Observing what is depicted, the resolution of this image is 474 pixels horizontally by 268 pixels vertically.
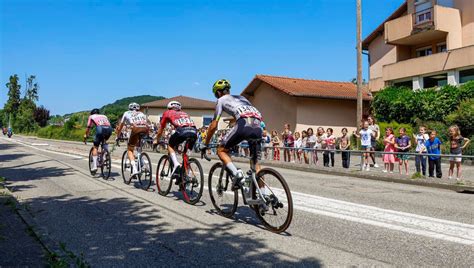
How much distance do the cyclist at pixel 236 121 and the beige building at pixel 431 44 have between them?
77.5 feet

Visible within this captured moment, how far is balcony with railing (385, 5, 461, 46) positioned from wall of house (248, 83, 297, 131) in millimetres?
9217

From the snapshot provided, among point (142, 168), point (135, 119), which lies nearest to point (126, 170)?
point (142, 168)

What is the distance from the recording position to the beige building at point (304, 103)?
29406 millimetres

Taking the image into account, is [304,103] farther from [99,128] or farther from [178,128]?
[178,128]

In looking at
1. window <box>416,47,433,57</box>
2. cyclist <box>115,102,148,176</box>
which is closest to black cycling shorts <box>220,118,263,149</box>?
cyclist <box>115,102,148,176</box>

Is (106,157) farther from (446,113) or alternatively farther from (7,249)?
(446,113)

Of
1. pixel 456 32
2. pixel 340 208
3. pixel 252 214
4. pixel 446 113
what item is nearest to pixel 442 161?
pixel 340 208

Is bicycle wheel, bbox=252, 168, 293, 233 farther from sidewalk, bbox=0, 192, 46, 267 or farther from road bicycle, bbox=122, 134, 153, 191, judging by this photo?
road bicycle, bbox=122, 134, 153, 191

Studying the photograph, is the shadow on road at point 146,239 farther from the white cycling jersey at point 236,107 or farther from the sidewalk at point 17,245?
the white cycling jersey at point 236,107

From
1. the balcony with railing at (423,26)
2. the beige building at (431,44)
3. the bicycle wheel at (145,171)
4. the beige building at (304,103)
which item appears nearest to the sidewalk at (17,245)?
the bicycle wheel at (145,171)

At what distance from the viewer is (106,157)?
1130 centimetres

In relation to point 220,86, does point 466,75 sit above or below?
above

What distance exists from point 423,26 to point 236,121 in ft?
88.8

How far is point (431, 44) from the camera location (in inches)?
1200
